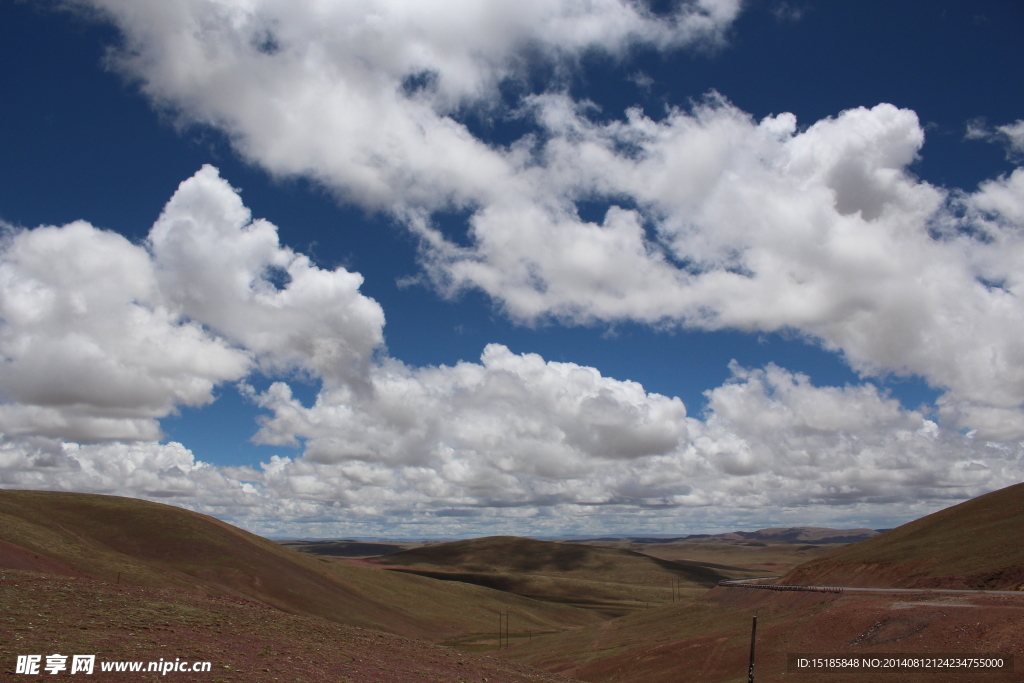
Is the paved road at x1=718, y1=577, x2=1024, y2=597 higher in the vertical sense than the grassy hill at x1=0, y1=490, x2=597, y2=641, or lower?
higher

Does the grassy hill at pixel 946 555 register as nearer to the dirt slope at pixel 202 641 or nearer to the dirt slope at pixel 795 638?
the dirt slope at pixel 795 638

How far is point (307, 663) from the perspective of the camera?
34.8 meters

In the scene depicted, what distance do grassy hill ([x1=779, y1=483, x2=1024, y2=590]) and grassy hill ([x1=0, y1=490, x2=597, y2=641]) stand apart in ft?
265

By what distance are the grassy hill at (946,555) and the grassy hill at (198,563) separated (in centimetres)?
8070

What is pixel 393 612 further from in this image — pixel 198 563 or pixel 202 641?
pixel 202 641

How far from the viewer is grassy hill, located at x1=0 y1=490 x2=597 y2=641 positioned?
9831cm

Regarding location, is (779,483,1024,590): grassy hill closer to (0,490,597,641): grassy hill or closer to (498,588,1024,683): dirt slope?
(498,588,1024,683): dirt slope

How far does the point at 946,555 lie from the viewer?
271 ft

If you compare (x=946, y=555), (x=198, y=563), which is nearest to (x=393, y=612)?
(x=198, y=563)

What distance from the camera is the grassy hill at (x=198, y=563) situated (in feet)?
323

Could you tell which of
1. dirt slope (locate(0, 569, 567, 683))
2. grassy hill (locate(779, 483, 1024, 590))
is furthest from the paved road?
dirt slope (locate(0, 569, 567, 683))

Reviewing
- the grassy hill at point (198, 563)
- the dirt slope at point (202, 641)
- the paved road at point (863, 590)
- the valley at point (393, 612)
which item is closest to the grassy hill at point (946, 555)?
the valley at point (393, 612)

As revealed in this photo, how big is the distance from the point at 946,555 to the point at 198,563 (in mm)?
123094

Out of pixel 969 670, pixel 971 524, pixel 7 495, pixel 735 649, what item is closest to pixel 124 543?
pixel 7 495
